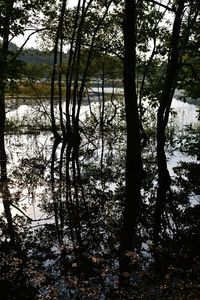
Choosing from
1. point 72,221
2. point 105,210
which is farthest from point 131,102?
point 72,221

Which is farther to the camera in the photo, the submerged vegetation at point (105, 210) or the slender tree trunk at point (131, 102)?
the slender tree trunk at point (131, 102)

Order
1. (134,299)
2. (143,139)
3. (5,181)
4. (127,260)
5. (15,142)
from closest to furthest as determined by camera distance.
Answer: (134,299) < (127,260) < (5,181) < (15,142) < (143,139)

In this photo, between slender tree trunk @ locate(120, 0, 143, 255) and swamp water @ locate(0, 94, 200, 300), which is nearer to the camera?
swamp water @ locate(0, 94, 200, 300)

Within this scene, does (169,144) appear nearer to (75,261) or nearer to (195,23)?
(195,23)

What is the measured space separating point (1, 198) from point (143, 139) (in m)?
19.4

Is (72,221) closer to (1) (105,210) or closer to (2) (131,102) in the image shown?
(1) (105,210)

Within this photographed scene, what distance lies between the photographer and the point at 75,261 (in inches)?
313

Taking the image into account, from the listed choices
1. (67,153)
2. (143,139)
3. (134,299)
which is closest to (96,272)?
(134,299)

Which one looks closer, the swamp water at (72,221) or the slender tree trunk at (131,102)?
the swamp water at (72,221)

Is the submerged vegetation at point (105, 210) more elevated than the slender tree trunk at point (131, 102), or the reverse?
the slender tree trunk at point (131, 102)

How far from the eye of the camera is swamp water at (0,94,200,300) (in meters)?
6.95

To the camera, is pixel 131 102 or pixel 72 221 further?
pixel 131 102

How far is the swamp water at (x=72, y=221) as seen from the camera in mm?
6945

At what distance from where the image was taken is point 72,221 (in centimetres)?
1070
